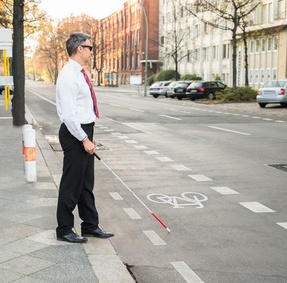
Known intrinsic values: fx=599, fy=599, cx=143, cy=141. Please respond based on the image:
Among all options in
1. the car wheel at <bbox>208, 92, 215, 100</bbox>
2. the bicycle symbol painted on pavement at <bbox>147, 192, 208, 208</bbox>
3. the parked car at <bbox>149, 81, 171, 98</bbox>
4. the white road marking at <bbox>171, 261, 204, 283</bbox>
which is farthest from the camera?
the parked car at <bbox>149, 81, 171, 98</bbox>

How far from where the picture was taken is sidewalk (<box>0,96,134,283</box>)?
4.29 metres

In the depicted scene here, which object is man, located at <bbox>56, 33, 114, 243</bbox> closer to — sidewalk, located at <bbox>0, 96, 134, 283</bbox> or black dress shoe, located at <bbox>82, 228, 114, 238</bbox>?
black dress shoe, located at <bbox>82, 228, 114, 238</bbox>

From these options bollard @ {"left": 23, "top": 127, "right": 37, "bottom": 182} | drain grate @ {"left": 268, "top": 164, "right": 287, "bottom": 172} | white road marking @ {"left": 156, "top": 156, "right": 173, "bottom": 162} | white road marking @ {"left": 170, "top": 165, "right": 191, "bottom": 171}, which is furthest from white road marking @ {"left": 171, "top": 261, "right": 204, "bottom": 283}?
white road marking @ {"left": 156, "top": 156, "right": 173, "bottom": 162}

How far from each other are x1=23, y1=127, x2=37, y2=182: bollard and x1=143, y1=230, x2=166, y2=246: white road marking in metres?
2.68

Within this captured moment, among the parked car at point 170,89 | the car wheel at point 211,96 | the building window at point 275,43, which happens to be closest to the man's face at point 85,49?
the car wheel at point 211,96

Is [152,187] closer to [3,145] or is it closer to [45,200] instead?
[45,200]

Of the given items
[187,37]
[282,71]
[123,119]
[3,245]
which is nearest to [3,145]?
[3,245]

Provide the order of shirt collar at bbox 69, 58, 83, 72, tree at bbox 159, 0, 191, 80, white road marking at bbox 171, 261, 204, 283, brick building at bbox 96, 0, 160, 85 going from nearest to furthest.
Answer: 1. white road marking at bbox 171, 261, 204, 283
2. shirt collar at bbox 69, 58, 83, 72
3. tree at bbox 159, 0, 191, 80
4. brick building at bbox 96, 0, 160, 85

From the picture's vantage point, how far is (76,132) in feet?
16.8

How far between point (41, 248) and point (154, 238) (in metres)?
1.23

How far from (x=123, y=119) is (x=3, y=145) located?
36.4 feet

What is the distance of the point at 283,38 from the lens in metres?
52.0

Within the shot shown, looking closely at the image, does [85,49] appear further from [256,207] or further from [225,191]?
[225,191]

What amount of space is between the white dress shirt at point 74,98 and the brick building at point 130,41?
88.8 m
